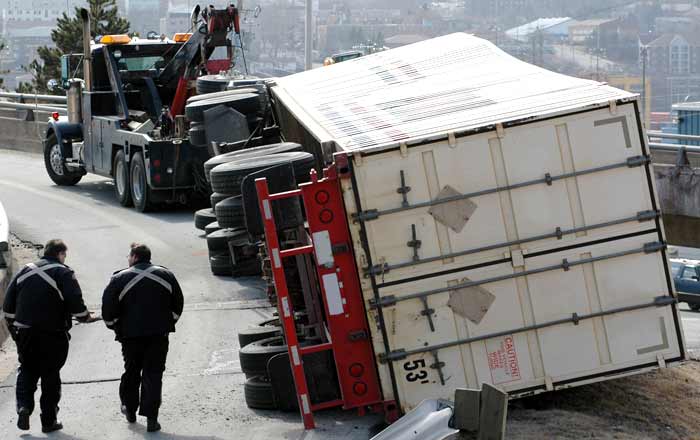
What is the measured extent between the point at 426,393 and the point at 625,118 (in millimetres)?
2624

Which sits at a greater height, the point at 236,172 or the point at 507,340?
the point at 236,172

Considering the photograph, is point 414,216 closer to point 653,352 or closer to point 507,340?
point 507,340

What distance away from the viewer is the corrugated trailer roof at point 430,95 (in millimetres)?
9250

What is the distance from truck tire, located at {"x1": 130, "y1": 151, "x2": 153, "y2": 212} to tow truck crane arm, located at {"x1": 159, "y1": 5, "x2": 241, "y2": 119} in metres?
1.36

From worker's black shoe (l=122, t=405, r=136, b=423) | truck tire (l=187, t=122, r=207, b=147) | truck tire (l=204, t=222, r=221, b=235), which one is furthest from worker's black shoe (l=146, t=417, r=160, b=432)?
truck tire (l=187, t=122, r=207, b=147)

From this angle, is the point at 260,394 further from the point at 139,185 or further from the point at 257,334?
the point at 139,185

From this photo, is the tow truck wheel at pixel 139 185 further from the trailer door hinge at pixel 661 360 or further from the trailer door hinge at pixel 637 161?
the trailer door hinge at pixel 661 360

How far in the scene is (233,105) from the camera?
1691cm

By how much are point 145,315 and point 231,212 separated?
7.89 ft

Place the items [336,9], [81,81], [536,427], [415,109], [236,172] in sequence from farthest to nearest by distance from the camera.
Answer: [336,9]
[81,81]
[236,172]
[415,109]
[536,427]

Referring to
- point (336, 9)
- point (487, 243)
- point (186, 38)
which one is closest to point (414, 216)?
point (487, 243)

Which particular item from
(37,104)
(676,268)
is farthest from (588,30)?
(37,104)

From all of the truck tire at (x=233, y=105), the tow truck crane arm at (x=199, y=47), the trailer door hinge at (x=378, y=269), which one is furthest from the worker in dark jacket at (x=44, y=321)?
the tow truck crane arm at (x=199, y=47)

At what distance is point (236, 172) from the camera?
1155 cm
